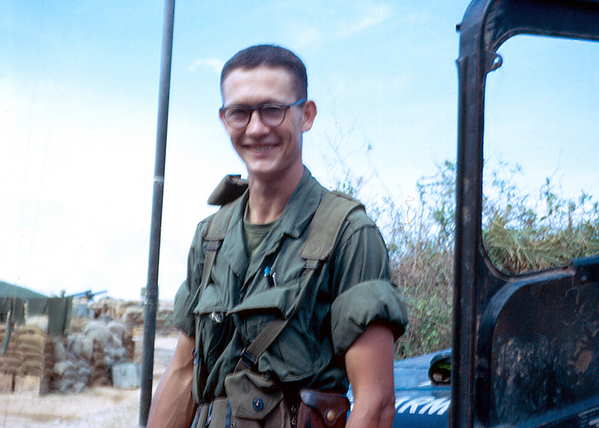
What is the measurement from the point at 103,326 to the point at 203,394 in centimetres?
781

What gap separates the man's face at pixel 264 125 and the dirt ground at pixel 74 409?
5.98 metres

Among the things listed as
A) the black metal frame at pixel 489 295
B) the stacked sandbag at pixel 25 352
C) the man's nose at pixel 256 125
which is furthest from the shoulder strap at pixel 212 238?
the stacked sandbag at pixel 25 352

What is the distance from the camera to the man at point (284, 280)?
1405 mm

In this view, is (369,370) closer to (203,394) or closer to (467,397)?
(467,397)

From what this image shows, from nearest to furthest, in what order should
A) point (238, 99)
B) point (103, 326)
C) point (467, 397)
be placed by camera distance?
point (467, 397) < point (238, 99) < point (103, 326)

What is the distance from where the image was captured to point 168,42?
4387 mm

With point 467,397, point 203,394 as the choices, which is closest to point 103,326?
point 203,394

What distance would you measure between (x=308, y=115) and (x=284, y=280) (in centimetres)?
48

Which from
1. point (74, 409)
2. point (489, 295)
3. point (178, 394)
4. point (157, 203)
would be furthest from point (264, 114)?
point (74, 409)

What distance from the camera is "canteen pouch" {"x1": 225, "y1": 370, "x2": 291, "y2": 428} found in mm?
1459

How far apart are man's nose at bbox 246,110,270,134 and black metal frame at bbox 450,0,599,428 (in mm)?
524

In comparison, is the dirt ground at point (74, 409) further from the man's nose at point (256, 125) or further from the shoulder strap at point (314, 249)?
the man's nose at point (256, 125)

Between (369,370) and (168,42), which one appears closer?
(369,370)

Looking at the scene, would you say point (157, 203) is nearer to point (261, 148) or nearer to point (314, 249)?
point (261, 148)
